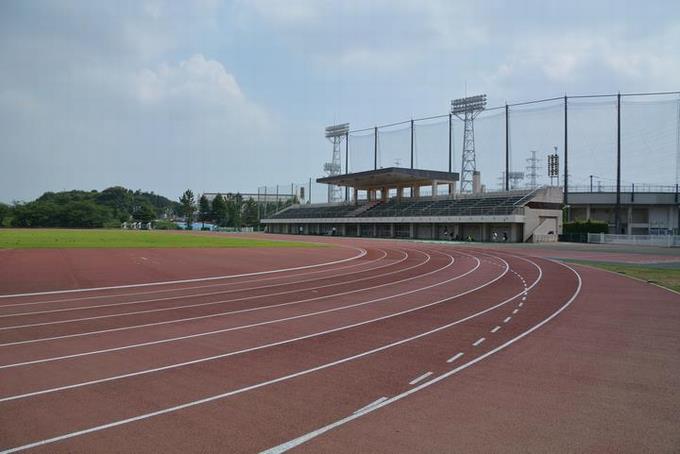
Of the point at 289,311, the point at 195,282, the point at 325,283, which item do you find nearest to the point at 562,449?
the point at 289,311

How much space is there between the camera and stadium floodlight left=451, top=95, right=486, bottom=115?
230 feet

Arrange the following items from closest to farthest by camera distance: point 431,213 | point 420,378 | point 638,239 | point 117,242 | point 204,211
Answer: point 420,378 → point 117,242 → point 638,239 → point 431,213 → point 204,211

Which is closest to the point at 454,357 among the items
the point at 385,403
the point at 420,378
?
the point at 420,378

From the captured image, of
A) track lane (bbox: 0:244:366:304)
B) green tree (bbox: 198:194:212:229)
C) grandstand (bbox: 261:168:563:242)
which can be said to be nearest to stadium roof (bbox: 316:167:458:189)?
grandstand (bbox: 261:168:563:242)

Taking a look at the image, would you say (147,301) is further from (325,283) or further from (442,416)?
(442,416)

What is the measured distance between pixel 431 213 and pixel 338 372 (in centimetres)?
5809

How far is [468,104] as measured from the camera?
71.7 m

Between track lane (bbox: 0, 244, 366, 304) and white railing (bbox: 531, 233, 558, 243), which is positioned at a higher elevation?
white railing (bbox: 531, 233, 558, 243)

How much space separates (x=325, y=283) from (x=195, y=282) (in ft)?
15.2

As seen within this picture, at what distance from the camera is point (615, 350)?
27.4ft

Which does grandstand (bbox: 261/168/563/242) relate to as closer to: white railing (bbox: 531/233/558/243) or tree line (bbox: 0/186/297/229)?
white railing (bbox: 531/233/558/243)

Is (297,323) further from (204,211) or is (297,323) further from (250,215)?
(204,211)

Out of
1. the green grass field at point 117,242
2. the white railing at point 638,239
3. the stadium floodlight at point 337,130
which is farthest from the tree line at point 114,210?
the white railing at point 638,239

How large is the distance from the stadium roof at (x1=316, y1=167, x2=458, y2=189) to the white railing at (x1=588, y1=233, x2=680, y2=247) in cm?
2123
